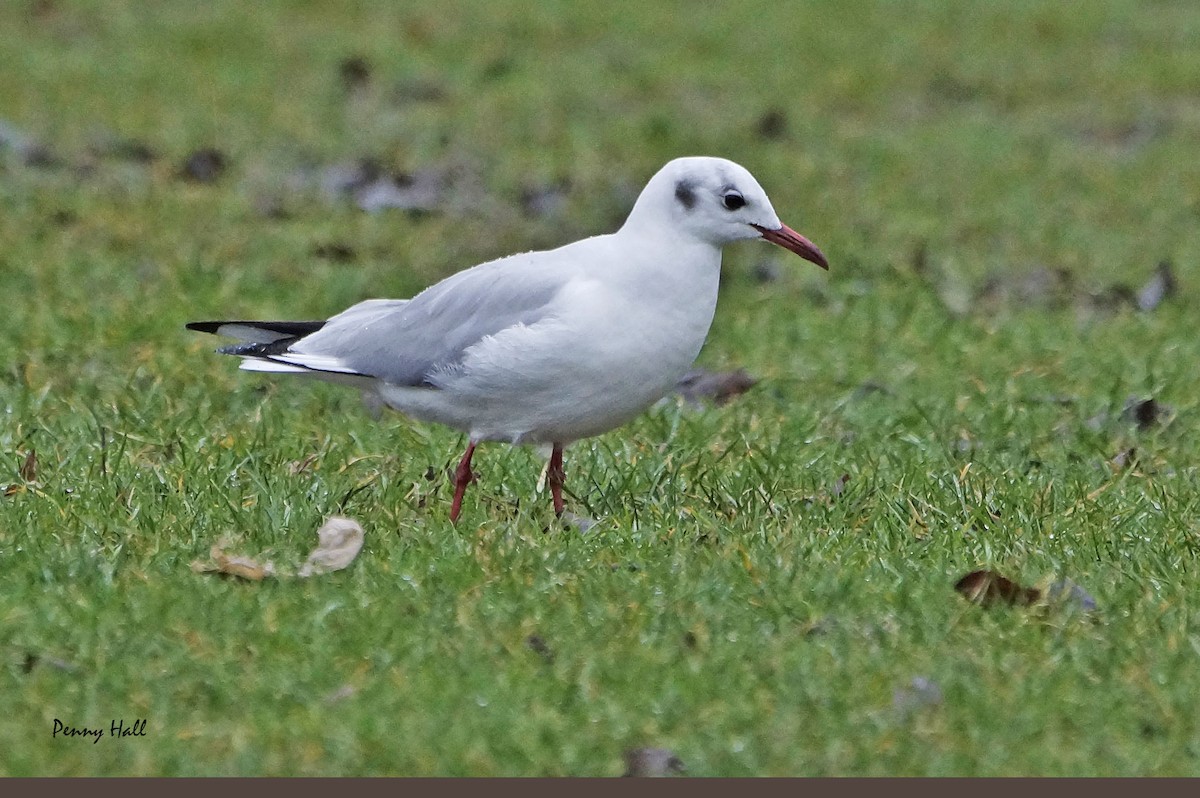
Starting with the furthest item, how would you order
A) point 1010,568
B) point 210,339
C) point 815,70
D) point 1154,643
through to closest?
point 815,70, point 210,339, point 1010,568, point 1154,643

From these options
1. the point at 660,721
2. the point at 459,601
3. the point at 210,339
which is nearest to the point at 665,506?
the point at 459,601

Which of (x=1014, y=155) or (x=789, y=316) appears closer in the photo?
(x=789, y=316)

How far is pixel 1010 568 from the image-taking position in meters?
4.48

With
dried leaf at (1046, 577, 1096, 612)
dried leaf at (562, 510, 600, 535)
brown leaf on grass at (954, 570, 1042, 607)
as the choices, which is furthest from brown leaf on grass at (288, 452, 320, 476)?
dried leaf at (1046, 577, 1096, 612)

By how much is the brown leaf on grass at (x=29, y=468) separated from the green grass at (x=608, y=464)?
23 millimetres

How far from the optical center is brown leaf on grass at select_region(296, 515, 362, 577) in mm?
4438

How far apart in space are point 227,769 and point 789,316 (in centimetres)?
434

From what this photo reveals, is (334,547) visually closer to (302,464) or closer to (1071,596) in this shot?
(302,464)

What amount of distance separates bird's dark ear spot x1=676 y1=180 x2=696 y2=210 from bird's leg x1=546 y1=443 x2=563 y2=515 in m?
0.71

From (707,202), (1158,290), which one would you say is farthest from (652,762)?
(1158,290)

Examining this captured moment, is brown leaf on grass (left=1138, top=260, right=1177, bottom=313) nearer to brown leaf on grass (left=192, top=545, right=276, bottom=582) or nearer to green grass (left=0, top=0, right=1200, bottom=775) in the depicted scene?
green grass (left=0, top=0, right=1200, bottom=775)

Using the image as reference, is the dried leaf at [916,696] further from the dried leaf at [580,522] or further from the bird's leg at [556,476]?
the bird's leg at [556,476]

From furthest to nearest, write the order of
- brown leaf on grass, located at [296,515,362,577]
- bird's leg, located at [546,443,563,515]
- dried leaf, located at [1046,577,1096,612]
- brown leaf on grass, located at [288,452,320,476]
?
brown leaf on grass, located at [288,452,320,476] → bird's leg, located at [546,443,563,515] → brown leaf on grass, located at [296,515,362,577] → dried leaf, located at [1046,577,1096,612]

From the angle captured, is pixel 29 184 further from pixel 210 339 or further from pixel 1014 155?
pixel 1014 155
